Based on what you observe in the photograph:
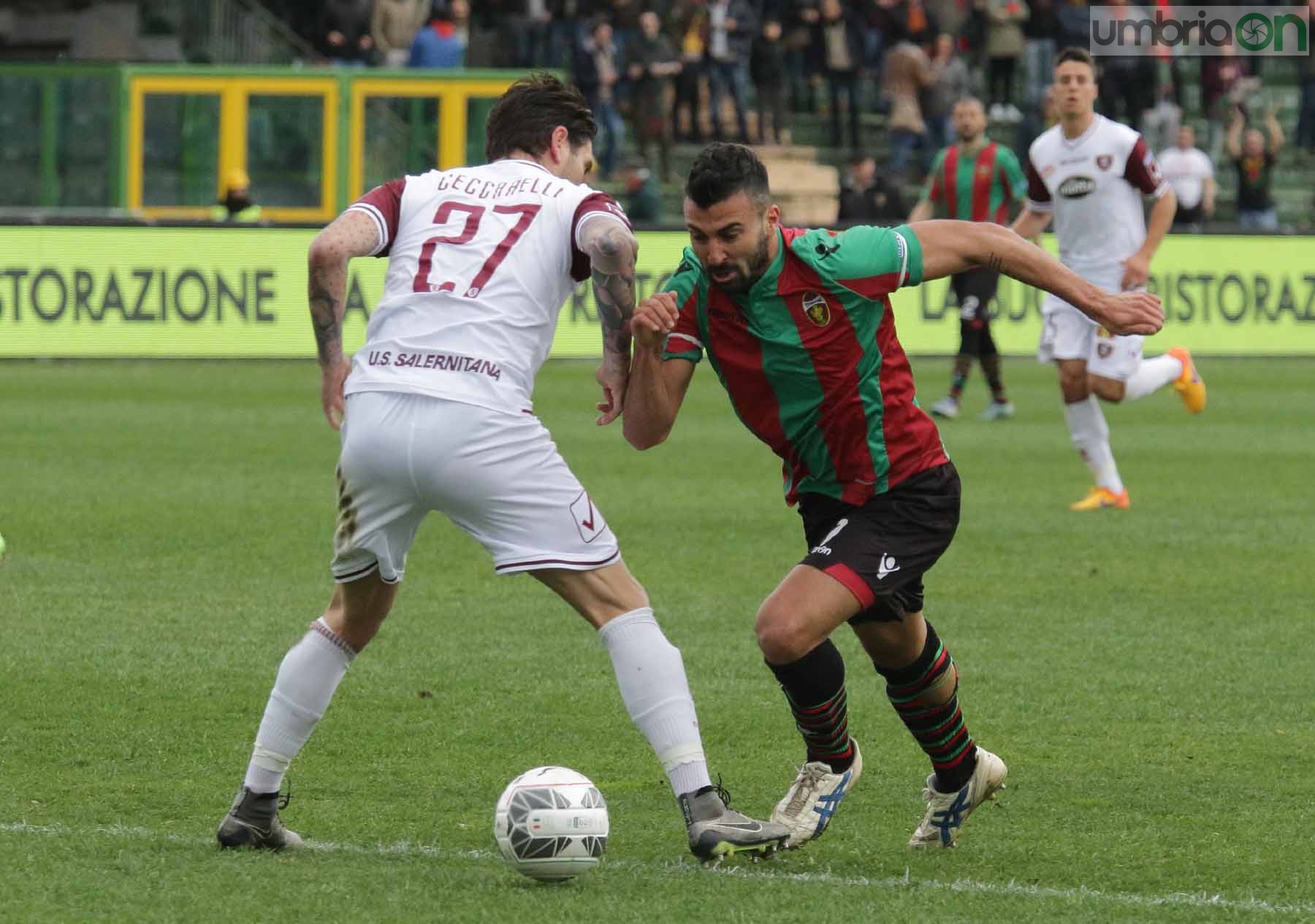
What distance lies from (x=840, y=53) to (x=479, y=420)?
24.6m

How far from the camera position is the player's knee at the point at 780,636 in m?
5.35

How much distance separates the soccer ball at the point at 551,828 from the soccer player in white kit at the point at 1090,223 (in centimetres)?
768

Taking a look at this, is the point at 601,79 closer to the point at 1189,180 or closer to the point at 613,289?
the point at 1189,180

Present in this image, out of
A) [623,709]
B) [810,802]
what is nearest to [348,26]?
[623,709]

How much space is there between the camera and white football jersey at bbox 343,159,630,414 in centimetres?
520

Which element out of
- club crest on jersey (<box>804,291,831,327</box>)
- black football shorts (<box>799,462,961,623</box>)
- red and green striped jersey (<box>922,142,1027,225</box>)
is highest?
red and green striped jersey (<box>922,142,1027,225</box>)

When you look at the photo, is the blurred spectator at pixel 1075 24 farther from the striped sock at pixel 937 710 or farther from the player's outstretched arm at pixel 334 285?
the player's outstretched arm at pixel 334 285

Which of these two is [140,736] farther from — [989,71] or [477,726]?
[989,71]

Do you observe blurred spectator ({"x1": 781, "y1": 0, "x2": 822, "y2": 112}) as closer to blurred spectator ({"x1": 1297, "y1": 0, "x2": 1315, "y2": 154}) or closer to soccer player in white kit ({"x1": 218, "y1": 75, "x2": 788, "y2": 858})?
blurred spectator ({"x1": 1297, "y1": 0, "x2": 1315, "y2": 154})

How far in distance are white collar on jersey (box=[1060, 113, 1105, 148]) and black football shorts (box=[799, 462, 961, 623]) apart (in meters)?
7.19

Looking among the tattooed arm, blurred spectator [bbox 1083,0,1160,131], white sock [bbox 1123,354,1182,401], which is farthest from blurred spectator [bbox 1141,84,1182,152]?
the tattooed arm

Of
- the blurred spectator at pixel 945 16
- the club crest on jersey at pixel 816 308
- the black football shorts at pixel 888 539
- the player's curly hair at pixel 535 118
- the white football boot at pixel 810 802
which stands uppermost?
the blurred spectator at pixel 945 16

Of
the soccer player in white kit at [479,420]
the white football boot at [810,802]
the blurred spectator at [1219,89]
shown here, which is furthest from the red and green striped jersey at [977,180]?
the blurred spectator at [1219,89]

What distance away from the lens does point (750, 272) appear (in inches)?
212
